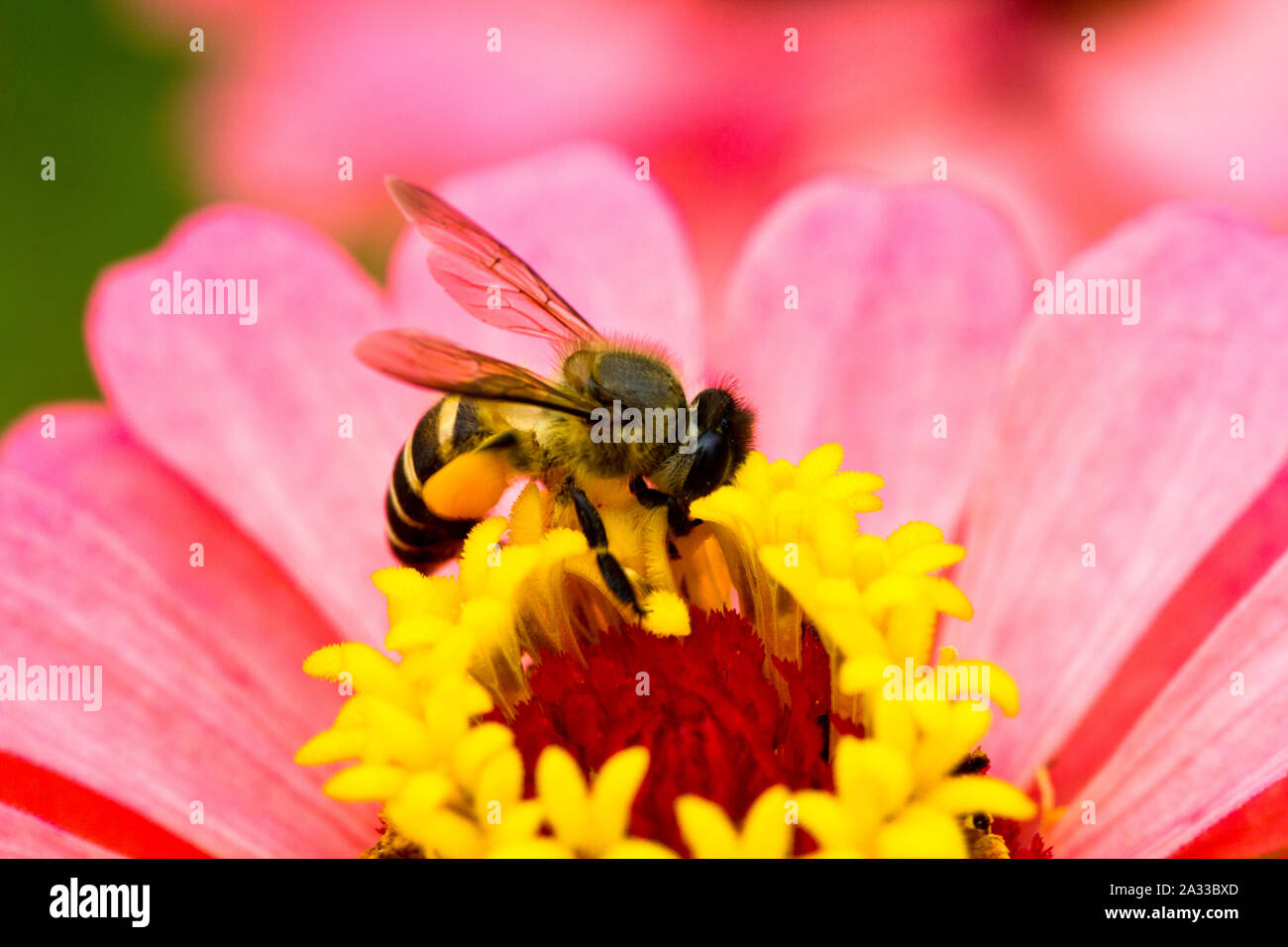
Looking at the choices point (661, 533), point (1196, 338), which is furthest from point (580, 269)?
point (1196, 338)

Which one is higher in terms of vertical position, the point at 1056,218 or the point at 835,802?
the point at 1056,218

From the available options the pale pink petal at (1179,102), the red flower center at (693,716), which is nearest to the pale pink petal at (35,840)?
the red flower center at (693,716)

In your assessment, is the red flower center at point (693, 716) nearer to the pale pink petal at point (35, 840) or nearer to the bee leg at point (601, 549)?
the bee leg at point (601, 549)

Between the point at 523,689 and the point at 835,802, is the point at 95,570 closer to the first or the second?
the point at 523,689

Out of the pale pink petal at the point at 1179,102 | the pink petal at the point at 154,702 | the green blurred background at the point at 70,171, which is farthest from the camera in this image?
the green blurred background at the point at 70,171

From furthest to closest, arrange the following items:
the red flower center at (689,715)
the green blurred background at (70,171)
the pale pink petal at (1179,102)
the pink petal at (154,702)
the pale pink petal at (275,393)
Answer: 1. the green blurred background at (70,171)
2. the pale pink petal at (1179,102)
3. the pale pink petal at (275,393)
4. the pink petal at (154,702)
5. the red flower center at (689,715)

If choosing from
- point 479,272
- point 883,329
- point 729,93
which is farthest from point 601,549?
point 729,93

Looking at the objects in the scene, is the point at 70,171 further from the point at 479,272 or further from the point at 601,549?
the point at 601,549
